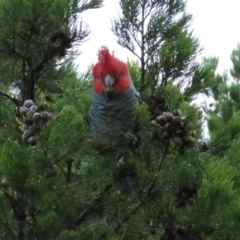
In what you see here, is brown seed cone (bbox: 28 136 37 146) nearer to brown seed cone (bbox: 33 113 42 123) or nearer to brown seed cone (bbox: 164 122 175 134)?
brown seed cone (bbox: 33 113 42 123)

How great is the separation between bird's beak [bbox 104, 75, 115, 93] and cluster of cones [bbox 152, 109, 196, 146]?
22cm

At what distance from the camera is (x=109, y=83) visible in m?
1.13

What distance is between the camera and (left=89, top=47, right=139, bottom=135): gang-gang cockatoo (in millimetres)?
1068

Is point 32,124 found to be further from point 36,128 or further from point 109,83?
point 109,83

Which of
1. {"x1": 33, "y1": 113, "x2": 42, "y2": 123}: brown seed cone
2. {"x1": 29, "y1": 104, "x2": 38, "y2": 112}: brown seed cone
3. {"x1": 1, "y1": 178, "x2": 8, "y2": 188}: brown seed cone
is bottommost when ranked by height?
{"x1": 1, "y1": 178, "x2": 8, "y2": 188}: brown seed cone

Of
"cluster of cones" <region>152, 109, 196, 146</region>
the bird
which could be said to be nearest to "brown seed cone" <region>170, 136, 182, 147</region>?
"cluster of cones" <region>152, 109, 196, 146</region>

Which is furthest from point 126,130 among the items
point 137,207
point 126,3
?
point 126,3

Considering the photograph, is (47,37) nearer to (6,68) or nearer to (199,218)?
(6,68)

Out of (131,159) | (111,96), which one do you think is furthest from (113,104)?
(131,159)

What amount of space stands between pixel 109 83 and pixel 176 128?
0.87 ft

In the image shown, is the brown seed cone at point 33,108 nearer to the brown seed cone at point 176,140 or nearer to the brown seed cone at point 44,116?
the brown seed cone at point 44,116

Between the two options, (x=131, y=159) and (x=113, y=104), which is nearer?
(x=131, y=159)

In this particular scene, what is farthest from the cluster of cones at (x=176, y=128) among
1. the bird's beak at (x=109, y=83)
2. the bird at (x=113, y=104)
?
the bird's beak at (x=109, y=83)

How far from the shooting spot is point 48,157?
92 cm
